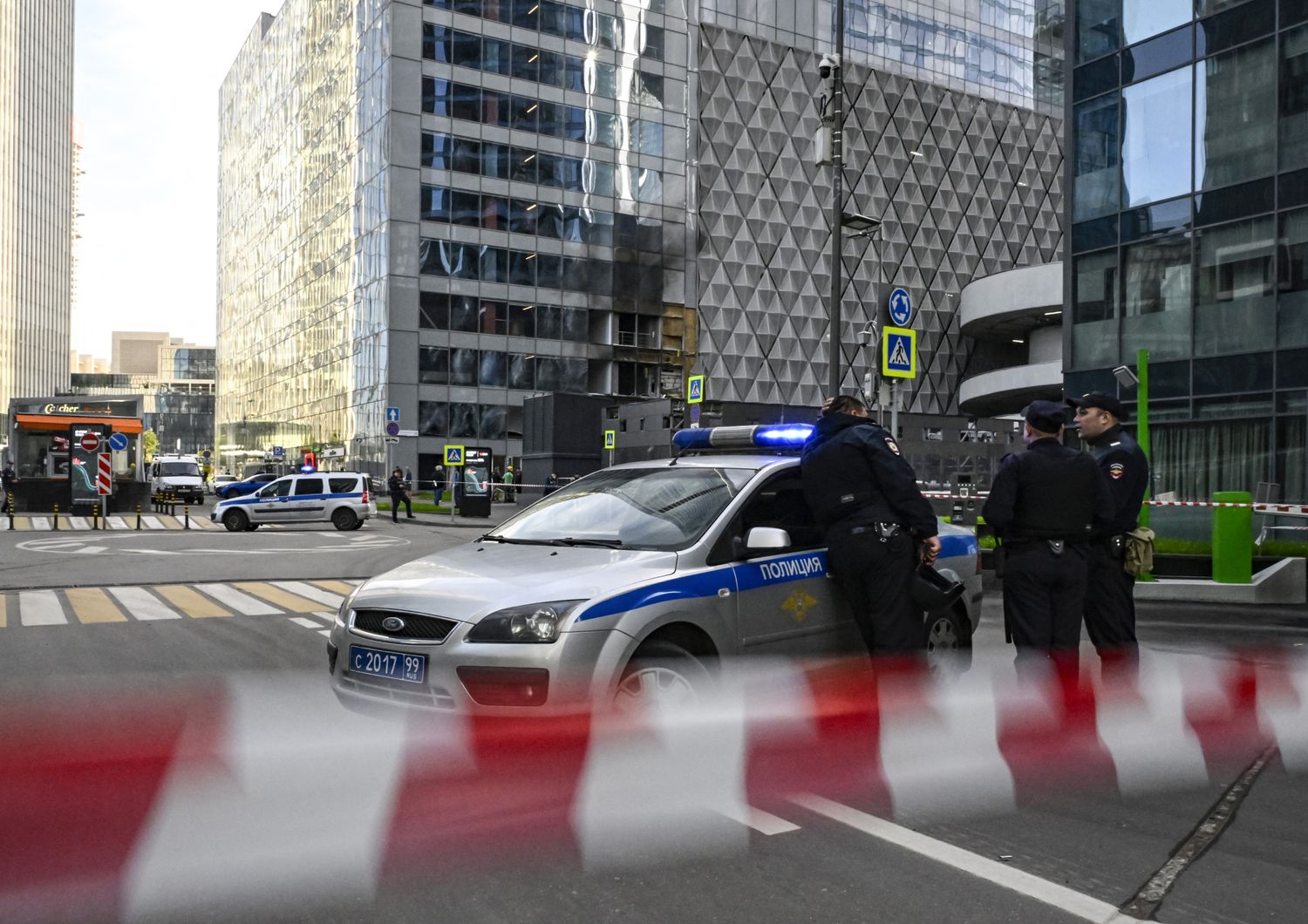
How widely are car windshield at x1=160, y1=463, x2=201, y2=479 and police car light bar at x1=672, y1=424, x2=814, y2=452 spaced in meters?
45.3

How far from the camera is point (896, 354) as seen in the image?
14945 millimetres

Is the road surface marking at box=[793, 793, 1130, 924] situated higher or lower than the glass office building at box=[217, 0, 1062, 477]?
lower

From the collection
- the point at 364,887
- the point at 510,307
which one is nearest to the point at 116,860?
the point at 364,887

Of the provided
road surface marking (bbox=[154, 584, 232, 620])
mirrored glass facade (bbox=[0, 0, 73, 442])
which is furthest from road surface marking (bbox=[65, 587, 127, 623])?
mirrored glass facade (bbox=[0, 0, 73, 442])

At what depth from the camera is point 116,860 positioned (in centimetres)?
398

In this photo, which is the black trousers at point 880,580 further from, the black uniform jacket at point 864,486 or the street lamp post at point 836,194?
the street lamp post at point 836,194

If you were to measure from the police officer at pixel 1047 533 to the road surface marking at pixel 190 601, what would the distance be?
789 centimetres

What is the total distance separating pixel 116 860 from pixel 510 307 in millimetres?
55630

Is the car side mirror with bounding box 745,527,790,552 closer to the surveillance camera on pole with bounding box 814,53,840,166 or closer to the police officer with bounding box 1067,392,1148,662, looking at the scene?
the police officer with bounding box 1067,392,1148,662

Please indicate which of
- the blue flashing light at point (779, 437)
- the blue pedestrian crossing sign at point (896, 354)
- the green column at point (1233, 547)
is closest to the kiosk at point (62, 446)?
the blue pedestrian crossing sign at point (896, 354)

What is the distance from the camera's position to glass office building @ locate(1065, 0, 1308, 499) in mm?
19250

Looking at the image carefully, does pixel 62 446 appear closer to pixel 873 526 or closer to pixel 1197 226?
pixel 1197 226

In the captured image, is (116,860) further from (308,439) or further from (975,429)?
(308,439)

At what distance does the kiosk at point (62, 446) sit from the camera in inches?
1294
